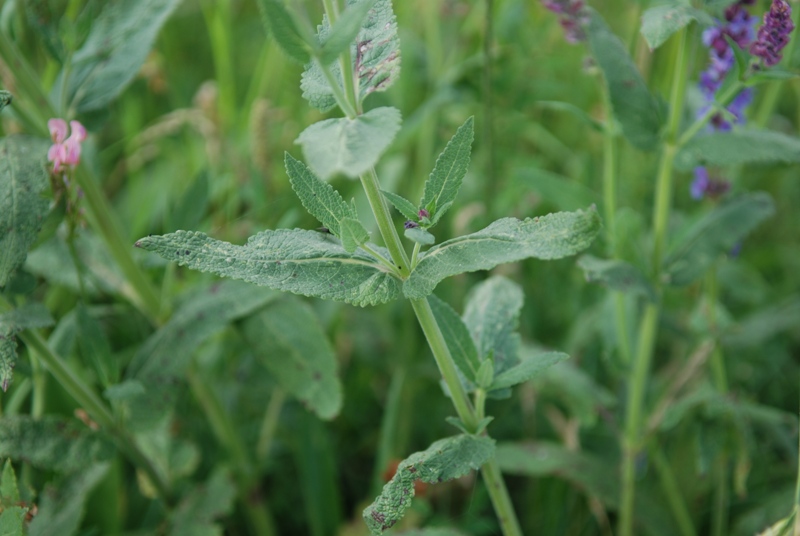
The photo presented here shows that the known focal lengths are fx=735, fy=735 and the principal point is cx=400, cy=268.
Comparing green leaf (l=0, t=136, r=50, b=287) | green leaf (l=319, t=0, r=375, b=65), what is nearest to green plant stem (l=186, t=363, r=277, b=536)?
green leaf (l=0, t=136, r=50, b=287)

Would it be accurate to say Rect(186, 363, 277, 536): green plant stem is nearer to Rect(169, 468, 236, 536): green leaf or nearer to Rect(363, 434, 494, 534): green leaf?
Rect(169, 468, 236, 536): green leaf

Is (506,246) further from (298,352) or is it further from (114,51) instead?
(114,51)

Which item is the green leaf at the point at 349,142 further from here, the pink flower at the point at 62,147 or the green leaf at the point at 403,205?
the pink flower at the point at 62,147

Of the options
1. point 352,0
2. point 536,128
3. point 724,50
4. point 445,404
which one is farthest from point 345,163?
point 536,128

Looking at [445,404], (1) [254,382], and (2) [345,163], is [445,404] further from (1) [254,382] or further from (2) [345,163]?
(2) [345,163]

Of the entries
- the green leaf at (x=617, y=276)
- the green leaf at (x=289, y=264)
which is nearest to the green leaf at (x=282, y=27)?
the green leaf at (x=289, y=264)

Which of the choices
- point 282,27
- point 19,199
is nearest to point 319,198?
point 282,27

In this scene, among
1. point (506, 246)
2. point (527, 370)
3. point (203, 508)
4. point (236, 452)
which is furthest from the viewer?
point (236, 452)
